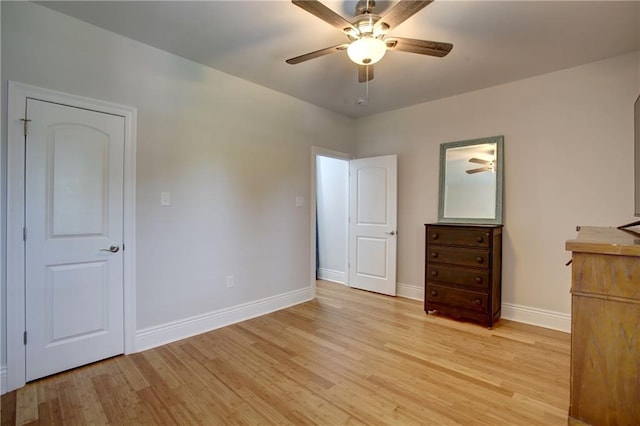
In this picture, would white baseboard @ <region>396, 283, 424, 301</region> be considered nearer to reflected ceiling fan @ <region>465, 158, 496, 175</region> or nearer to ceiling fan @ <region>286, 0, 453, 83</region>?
reflected ceiling fan @ <region>465, 158, 496, 175</region>

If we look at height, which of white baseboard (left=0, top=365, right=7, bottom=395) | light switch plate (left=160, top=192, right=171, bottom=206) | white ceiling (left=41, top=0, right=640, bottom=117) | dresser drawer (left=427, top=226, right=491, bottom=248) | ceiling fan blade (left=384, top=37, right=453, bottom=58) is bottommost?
white baseboard (left=0, top=365, right=7, bottom=395)

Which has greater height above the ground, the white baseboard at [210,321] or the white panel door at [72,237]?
the white panel door at [72,237]

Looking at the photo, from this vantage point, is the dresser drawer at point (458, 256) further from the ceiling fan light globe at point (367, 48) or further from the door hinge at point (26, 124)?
the door hinge at point (26, 124)

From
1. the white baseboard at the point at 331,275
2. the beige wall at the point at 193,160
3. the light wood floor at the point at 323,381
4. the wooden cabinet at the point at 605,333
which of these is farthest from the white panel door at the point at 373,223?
the wooden cabinet at the point at 605,333

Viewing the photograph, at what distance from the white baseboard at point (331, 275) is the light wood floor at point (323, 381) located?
1810 millimetres

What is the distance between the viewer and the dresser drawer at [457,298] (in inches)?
121

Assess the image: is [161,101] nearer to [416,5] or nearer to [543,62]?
[416,5]

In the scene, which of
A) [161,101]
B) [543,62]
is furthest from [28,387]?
[543,62]

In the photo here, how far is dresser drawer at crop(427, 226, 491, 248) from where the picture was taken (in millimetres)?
3070

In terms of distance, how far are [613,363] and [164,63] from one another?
3536 millimetres

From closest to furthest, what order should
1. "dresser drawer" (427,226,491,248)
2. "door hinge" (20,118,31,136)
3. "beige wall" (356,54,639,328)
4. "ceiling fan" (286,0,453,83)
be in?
"ceiling fan" (286,0,453,83) → "door hinge" (20,118,31,136) → "beige wall" (356,54,639,328) → "dresser drawer" (427,226,491,248)

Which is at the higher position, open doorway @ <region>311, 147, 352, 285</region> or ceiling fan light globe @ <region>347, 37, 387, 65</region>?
ceiling fan light globe @ <region>347, 37, 387, 65</region>

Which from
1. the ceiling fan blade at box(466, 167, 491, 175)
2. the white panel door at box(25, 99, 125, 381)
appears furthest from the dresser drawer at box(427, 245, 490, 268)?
the white panel door at box(25, 99, 125, 381)

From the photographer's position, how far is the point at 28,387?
2014mm
